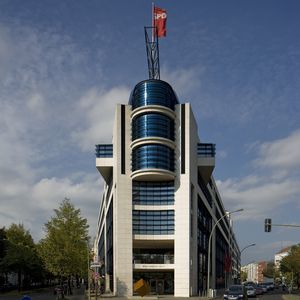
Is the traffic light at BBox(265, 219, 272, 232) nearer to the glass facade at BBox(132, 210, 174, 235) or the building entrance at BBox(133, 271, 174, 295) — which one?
the glass facade at BBox(132, 210, 174, 235)

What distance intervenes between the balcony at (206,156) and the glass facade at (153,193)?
863 cm

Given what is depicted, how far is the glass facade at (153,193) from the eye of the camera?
221ft

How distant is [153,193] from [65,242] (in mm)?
18184

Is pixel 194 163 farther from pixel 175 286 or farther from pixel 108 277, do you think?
pixel 108 277

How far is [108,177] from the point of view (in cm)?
8319

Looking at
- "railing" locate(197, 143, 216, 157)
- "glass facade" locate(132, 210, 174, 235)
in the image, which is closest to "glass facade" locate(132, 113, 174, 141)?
"glass facade" locate(132, 210, 174, 235)

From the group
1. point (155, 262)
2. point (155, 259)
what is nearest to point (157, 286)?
point (155, 262)

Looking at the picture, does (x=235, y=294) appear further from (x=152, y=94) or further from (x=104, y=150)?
(x=104, y=150)

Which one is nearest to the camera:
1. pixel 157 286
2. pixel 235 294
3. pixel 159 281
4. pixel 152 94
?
pixel 235 294

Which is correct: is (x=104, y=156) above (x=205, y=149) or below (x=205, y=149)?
below

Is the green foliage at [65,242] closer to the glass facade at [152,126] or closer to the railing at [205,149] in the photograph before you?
the glass facade at [152,126]

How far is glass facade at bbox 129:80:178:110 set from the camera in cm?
6706

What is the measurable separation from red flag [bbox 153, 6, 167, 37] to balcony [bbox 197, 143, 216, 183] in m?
16.5

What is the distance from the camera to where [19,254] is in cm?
7862
